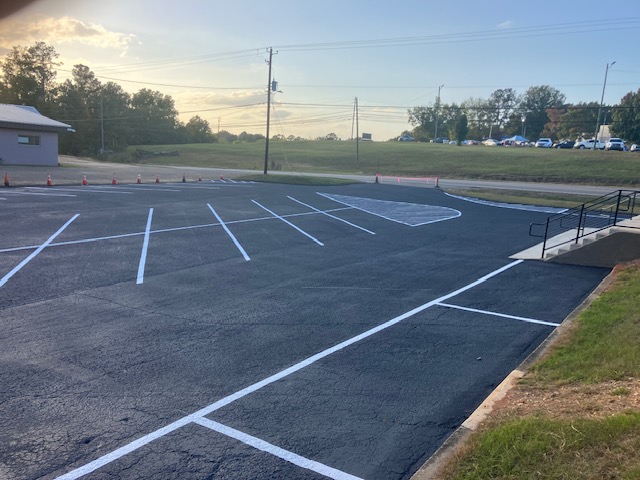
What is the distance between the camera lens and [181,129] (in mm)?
129125

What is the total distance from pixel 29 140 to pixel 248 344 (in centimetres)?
4359

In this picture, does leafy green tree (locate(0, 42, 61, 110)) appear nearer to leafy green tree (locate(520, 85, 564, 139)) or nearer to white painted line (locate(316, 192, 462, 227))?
white painted line (locate(316, 192, 462, 227))

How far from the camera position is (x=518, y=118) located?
139 meters

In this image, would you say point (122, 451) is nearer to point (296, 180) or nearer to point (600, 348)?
point (600, 348)

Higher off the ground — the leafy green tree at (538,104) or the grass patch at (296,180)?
the leafy green tree at (538,104)

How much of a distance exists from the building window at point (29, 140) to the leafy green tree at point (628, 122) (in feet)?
286

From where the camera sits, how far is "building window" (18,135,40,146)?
41.7 metres

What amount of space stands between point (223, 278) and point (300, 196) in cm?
1852

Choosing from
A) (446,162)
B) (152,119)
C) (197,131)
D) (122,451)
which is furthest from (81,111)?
(122,451)

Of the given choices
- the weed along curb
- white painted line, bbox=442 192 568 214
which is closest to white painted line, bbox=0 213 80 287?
the weed along curb

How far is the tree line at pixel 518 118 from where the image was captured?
369 ft

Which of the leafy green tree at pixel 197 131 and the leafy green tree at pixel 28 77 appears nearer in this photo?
the leafy green tree at pixel 28 77

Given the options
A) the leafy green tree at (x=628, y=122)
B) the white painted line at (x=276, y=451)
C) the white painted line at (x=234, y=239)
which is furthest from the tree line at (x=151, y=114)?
the white painted line at (x=276, y=451)

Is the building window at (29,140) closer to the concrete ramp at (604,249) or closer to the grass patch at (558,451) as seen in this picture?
the concrete ramp at (604,249)
